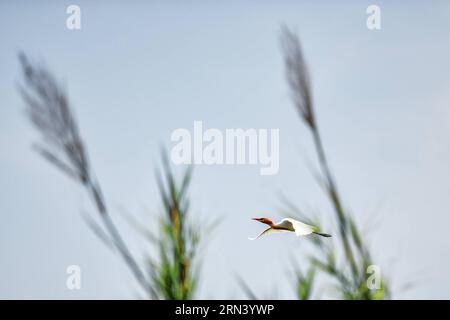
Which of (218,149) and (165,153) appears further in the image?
→ (218,149)

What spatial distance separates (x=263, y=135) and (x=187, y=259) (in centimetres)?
27

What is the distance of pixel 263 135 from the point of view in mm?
819

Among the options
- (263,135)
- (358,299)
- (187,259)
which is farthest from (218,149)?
(358,299)
